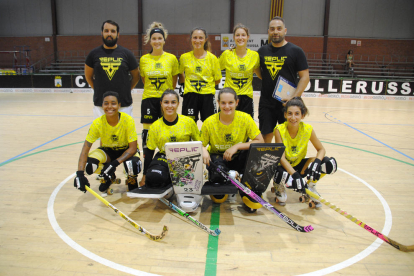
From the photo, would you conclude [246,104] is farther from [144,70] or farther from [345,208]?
[345,208]

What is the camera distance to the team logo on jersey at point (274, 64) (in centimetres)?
349

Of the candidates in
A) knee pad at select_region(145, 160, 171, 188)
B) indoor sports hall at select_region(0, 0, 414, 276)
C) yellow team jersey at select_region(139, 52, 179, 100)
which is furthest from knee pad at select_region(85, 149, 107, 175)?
yellow team jersey at select_region(139, 52, 179, 100)

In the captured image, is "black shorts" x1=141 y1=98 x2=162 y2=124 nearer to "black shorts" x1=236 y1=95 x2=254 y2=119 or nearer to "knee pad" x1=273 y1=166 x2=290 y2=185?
"black shorts" x1=236 y1=95 x2=254 y2=119

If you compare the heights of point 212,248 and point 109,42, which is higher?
point 109,42

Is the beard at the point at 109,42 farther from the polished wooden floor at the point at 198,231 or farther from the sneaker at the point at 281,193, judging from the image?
the sneaker at the point at 281,193

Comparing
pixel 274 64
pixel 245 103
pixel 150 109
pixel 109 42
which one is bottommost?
pixel 150 109

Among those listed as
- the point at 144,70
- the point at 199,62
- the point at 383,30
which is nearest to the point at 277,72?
the point at 199,62

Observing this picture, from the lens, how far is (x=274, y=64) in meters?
3.52

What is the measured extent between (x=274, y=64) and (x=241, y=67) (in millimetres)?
407

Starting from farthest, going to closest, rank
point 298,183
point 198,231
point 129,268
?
point 298,183 → point 198,231 → point 129,268

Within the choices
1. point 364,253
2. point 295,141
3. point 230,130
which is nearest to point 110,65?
point 230,130

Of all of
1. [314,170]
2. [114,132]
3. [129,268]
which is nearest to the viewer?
[129,268]

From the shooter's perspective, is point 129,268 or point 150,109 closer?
point 129,268

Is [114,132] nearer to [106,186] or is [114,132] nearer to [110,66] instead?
[106,186]
